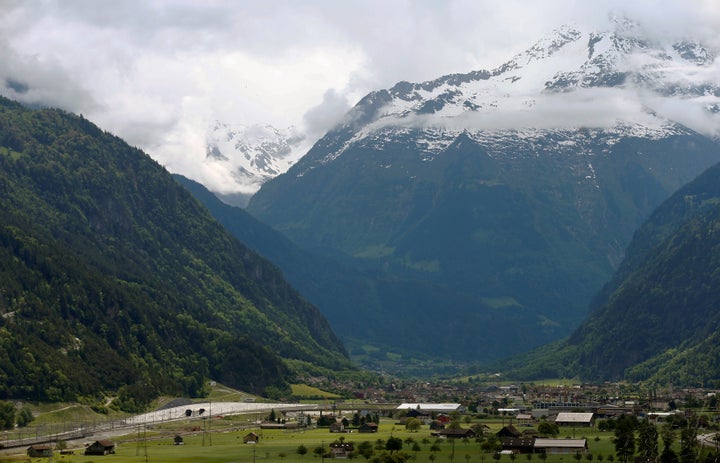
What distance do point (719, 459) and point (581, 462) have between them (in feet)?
92.3

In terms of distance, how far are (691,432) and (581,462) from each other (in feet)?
49.9

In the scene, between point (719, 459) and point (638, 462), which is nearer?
point (719, 459)

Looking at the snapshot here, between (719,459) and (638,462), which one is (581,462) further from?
(719,459)

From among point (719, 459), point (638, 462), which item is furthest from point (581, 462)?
point (719, 459)

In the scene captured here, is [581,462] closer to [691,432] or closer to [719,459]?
[691,432]

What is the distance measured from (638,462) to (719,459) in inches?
659

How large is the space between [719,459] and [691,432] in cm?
2460

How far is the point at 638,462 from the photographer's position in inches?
7456

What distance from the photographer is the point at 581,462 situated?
7840 inches

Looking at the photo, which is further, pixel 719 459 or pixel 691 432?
pixel 691 432

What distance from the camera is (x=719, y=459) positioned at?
174 metres

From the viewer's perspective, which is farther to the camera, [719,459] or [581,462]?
[581,462]

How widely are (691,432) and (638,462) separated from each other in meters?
13.1
